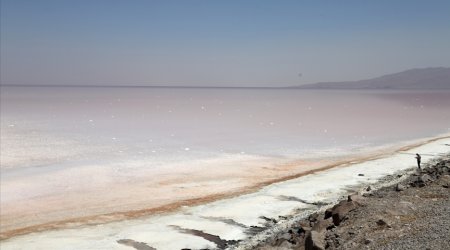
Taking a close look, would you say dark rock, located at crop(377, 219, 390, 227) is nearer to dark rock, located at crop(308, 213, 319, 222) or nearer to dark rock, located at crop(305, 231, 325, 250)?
dark rock, located at crop(305, 231, 325, 250)

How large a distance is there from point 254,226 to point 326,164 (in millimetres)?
7714

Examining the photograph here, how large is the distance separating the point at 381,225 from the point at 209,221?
11.0 feet

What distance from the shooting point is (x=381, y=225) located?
256 inches

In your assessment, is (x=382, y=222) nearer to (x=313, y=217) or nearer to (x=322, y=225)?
(x=322, y=225)

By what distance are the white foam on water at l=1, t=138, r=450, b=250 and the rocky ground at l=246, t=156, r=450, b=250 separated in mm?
1080

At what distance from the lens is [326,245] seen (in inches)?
249

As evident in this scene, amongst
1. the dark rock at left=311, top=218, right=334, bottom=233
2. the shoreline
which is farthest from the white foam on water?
the dark rock at left=311, top=218, right=334, bottom=233

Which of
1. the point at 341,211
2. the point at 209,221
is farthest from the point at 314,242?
the point at 209,221

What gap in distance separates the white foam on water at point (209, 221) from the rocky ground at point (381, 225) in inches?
42.5

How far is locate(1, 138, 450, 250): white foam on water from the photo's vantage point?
784 cm

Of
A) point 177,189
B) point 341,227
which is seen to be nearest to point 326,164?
point 177,189

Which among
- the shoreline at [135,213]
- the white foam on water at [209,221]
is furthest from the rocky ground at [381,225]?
the shoreline at [135,213]

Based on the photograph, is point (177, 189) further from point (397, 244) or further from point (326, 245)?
point (397, 244)

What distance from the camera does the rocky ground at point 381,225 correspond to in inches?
230
